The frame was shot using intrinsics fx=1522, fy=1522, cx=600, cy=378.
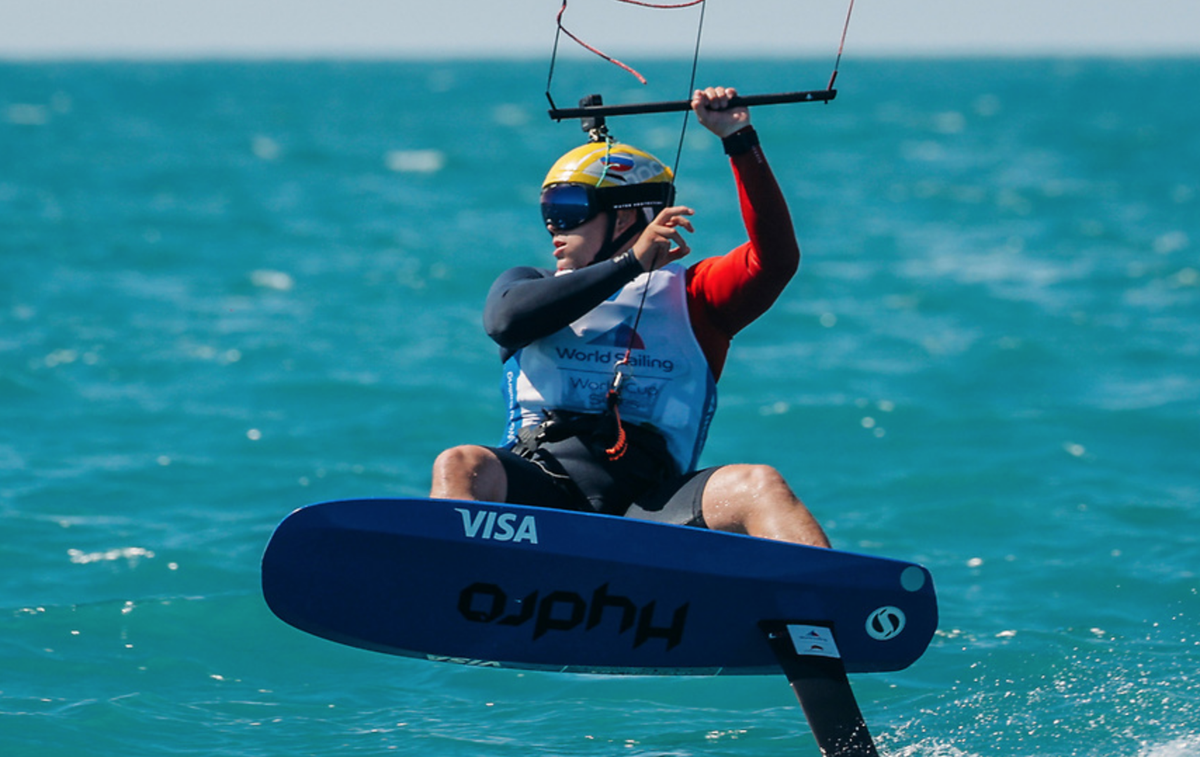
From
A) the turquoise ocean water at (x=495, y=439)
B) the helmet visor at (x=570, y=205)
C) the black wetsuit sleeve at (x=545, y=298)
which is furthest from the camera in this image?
the turquoise ocean water at (x=495, y=439)

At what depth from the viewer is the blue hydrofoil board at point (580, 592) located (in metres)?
4.45

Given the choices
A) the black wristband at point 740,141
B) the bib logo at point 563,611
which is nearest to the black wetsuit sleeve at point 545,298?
the black wristband at point 740,141

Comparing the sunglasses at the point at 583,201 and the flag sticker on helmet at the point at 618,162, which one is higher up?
the flag sticker on helmet at the point at 618,162

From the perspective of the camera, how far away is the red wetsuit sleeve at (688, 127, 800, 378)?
180 inches

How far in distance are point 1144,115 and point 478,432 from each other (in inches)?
2247

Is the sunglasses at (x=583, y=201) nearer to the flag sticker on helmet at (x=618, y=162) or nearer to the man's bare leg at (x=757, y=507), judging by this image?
the flag sticker on helmet at (x=618, y=162)

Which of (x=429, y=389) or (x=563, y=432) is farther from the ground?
(x=429, y=389)

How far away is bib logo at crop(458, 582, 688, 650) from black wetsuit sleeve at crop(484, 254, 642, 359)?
81cm

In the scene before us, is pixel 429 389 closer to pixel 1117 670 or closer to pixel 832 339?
pixel 832 339

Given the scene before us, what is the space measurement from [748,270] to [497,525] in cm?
111

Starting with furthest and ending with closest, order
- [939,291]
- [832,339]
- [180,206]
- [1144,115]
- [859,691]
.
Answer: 1. [1144,115]
2. [180,206]
3. [939,291]
4. [832,339]
5. [859,691]

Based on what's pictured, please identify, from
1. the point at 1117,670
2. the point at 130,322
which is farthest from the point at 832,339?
the point at 1117,670

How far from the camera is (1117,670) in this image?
5711mm

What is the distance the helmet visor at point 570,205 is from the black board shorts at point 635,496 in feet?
2.58
